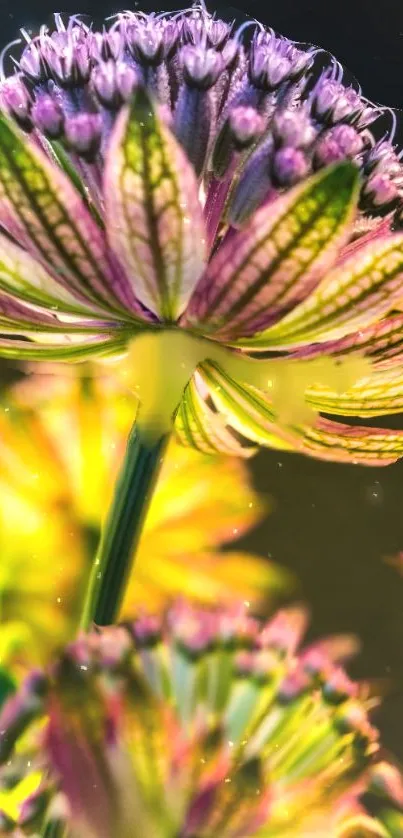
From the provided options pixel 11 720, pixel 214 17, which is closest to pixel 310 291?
pixel 214 17

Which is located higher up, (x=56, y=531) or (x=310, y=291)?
(x=310, y=291)

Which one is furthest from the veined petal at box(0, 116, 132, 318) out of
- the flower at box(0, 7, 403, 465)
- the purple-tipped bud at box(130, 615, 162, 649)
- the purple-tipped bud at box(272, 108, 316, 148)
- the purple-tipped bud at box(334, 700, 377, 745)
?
the purple-tipped bud at box(334, 700, 377, 745)

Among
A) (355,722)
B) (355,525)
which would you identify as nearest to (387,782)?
(355,722)

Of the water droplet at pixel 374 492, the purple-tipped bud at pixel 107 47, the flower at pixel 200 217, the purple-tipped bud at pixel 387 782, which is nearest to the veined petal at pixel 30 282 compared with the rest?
the flower at pixel 200 217

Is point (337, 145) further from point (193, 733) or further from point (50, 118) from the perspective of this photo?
point (193, 733)

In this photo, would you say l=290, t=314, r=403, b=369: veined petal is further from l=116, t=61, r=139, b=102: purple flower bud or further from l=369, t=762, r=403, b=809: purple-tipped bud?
l=369, t=762, r=403, b=809: purple-tipped bud

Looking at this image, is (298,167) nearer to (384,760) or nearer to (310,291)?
(310,291)
